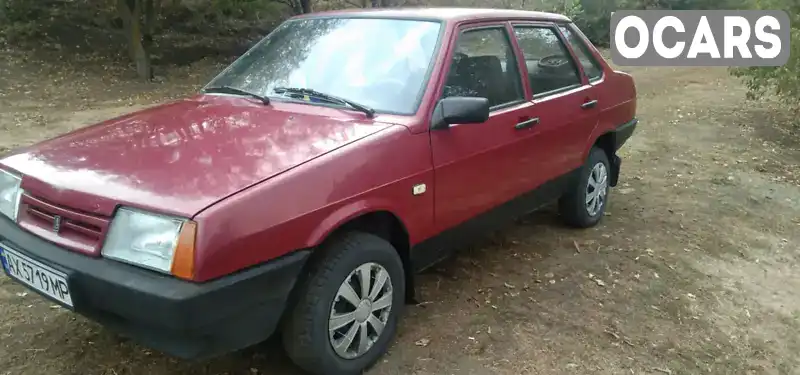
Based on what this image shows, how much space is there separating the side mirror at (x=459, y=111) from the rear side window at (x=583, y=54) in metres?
1.85

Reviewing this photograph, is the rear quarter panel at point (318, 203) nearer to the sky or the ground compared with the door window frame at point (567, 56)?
nearer to the ground

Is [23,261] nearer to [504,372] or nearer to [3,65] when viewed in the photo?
[504,372]

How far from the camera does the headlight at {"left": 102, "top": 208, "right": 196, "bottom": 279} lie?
2195 mm

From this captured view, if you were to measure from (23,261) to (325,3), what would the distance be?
15.8 m

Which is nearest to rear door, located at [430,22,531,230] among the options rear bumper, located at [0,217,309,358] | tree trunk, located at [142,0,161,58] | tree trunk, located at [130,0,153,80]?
rear bumper, located at [0,217,309,358]

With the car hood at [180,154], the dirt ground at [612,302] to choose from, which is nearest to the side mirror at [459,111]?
the car hood at [180,154]

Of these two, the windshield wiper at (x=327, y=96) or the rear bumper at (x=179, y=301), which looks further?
the windshield wiper at (x=327, y=96)

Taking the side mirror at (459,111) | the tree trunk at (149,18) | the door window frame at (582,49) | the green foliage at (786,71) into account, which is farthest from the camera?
the tree trunk at (149,18)

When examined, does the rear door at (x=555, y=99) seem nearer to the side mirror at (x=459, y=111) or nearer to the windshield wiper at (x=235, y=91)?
the side mirror at (x=459, y=111)

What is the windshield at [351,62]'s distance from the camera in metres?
3.26

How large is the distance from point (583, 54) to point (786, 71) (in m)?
4.92

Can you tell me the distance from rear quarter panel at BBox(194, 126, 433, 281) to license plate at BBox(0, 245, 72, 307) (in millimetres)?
613

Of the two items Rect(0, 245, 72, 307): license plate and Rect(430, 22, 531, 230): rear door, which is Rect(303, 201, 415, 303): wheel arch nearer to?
Rect(430, 22, 531, 230): rear door

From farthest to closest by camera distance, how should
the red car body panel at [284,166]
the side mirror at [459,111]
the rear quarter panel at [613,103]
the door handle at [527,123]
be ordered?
the rear quarter panel at [613,103] < the door handle at [527,123] < the side mirror at [459,111] < the red car body panel at [284,166]
